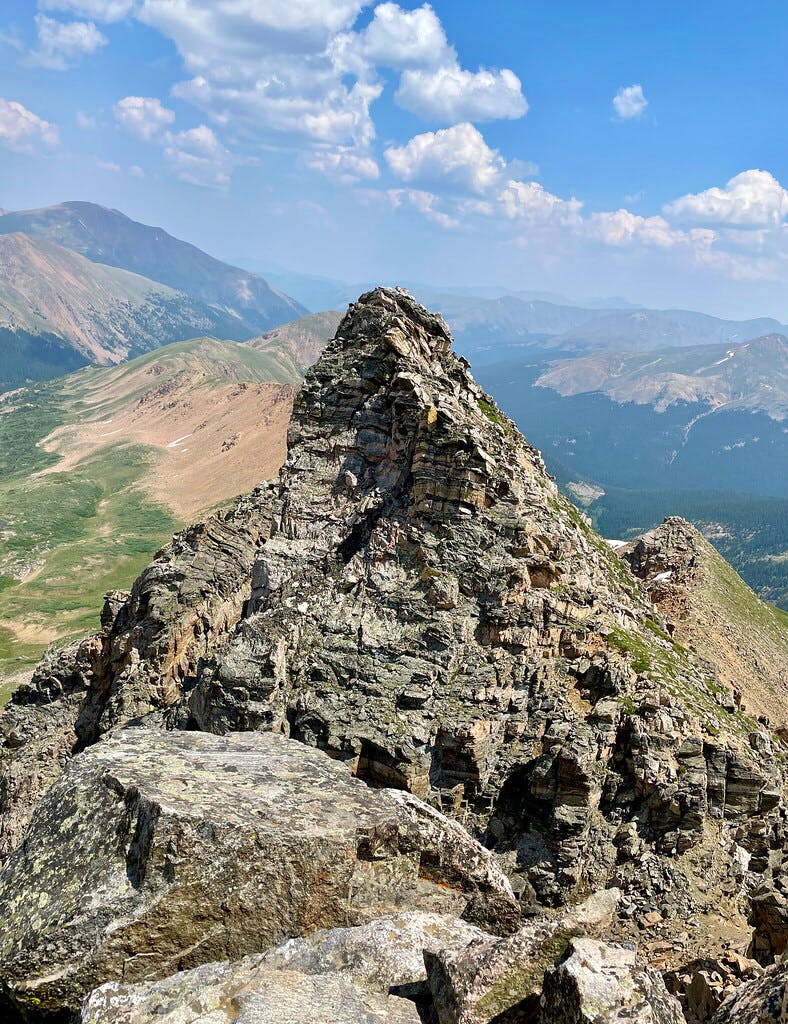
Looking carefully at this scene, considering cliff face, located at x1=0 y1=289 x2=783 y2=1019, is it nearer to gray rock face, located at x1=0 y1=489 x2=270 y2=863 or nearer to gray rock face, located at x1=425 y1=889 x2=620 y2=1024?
gray rock face, located at x1=0 y1=489 x2=270 y2=863

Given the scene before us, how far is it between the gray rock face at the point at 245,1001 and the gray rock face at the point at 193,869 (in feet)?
2.15

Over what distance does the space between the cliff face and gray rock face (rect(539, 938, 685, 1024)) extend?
14.9m

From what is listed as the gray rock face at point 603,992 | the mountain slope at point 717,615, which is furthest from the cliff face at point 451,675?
the mountain slope at point 717,615

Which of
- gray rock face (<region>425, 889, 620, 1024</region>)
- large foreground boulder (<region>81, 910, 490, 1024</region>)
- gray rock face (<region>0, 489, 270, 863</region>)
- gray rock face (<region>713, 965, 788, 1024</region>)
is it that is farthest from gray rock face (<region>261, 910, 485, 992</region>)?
gray rock face (<region>0, 489, 270, 863</region>)

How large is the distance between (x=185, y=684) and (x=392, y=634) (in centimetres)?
1294

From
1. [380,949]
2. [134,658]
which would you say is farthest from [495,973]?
[134,658]

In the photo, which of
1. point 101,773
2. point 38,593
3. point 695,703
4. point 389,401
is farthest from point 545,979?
point 38,593

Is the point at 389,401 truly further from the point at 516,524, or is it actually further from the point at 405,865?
the point at 405,865

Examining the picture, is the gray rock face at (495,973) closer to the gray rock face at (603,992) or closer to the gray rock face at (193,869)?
the gray rock face at (603,992)

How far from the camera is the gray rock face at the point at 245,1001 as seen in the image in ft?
39.9

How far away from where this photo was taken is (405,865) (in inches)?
649

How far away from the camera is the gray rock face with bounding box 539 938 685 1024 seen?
37.1 ft

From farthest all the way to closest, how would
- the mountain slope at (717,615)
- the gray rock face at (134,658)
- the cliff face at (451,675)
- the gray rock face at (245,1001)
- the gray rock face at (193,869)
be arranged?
the mountain slope at (717,615) < the gray rock face at (134,658) < the cliff face at (451,675) < the gray rock face at (193,869) < the gray rock face at (245,1001)

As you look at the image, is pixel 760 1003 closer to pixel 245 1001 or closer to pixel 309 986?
pixel 309 986
